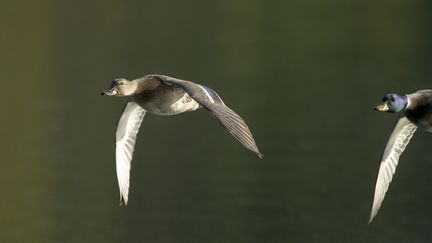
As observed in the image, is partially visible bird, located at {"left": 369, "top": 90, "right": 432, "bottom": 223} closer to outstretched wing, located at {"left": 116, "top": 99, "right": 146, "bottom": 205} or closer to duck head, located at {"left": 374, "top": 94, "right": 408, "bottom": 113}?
duck head, located at {"left": 374, "top": 94, "right": 408, "bottom": 113}

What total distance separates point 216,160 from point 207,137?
3.12 meters

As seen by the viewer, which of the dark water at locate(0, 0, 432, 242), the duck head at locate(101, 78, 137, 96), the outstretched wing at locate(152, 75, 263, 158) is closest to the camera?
the outstretched wing at locate(152, 75, 263, 158)

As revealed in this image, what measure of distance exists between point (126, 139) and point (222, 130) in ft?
61.6

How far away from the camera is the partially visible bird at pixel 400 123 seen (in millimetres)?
12727

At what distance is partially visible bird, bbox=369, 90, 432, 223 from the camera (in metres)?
12.7

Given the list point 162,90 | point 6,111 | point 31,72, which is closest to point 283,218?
point 162,90

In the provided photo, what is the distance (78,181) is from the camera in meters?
27.1

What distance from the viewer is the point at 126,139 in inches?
579

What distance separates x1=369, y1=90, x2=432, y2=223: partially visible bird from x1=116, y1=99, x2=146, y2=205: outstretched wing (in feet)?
10.5

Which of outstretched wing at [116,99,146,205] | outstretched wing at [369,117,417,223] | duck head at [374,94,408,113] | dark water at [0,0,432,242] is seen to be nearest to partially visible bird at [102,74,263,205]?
outstretched wing at [116,99,146,205]

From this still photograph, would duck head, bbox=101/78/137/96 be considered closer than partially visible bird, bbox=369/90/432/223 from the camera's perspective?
No

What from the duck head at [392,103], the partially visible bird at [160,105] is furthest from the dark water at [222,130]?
the duck head at [392,103]

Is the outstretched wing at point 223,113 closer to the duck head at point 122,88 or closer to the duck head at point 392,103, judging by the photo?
the duck head at point 122,88

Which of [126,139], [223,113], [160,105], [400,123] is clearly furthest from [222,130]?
[223,113]
